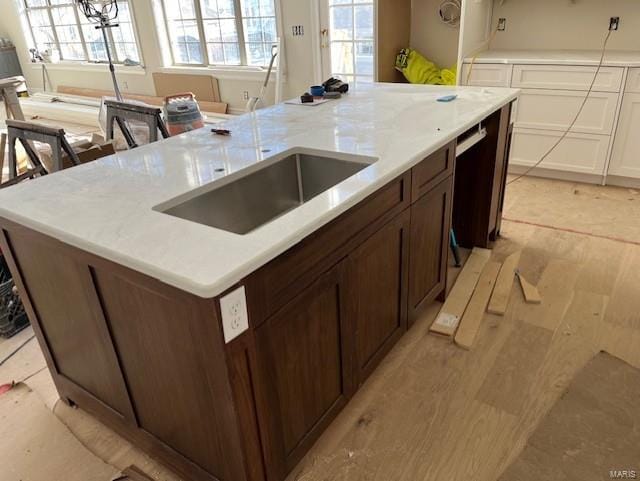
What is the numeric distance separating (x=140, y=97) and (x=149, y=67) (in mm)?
426

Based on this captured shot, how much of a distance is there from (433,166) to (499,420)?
98cm

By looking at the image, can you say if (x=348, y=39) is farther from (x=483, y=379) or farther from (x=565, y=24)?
(x=483, y=379)

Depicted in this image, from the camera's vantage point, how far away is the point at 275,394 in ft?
4.31

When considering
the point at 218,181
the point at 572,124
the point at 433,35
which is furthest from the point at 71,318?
the point at 433,35

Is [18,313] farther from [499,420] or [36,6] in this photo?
[36,6]

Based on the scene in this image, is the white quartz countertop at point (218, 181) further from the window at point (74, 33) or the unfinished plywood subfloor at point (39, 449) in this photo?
the window at point (74, 33)

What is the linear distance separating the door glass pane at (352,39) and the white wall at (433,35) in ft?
1.37

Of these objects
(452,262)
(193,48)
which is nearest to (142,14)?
(193,48)

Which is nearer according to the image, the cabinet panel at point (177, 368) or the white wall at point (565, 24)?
the cabinet panel at point (177, 368)

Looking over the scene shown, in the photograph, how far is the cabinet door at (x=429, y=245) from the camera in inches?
75.8

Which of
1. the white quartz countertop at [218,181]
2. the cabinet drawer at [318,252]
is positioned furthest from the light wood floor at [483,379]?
the white quartz countertop at [218,181]

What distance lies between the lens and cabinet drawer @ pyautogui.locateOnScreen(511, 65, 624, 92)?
334cm

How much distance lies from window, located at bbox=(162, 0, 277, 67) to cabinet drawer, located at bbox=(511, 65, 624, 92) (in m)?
2.92

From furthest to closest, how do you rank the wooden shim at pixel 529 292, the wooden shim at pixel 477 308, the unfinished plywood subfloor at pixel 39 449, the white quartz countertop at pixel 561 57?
the white quartz countertop at pixel 561 57 → the wooden shim at pixel 529 292 → the wooden shim at pixel 477 308 → the unfinished plywood subfloor at pixel 39 449
